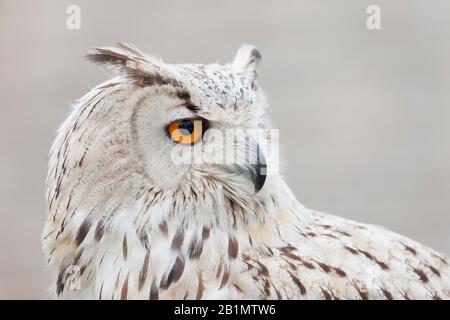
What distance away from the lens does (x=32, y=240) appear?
3.77 metres

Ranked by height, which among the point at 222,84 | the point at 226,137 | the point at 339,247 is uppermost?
the point at 222,84

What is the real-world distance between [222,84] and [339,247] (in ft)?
1.58

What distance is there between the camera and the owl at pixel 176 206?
1521mm

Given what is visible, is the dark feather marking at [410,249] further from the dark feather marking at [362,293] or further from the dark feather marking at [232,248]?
the dark feather marking at [232,248]

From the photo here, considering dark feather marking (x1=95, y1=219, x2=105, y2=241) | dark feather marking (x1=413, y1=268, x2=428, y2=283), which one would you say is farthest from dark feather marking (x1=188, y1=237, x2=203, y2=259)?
dark feather marking (x1=413, y1=268, x2=428, y2=283)

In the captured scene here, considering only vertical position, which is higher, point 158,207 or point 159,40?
point 159,40

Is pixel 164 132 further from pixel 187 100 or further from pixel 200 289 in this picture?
pixel 200 289

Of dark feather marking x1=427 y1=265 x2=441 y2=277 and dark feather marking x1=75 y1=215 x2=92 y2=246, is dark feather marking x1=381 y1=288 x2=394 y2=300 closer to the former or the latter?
dark feather marking x1=427 y1=265 x2=441 y2=277

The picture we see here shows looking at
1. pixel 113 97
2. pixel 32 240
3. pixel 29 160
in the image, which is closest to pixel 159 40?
pixel 29 160

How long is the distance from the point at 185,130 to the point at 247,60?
38 cm

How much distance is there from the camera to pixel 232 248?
1.57 meters

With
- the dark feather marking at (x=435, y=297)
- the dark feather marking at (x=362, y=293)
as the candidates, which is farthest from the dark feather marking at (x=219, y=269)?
the dark feather marking at (x=435, y=297)

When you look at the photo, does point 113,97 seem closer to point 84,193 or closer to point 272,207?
point 84,193

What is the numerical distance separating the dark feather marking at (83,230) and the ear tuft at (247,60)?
53cm
